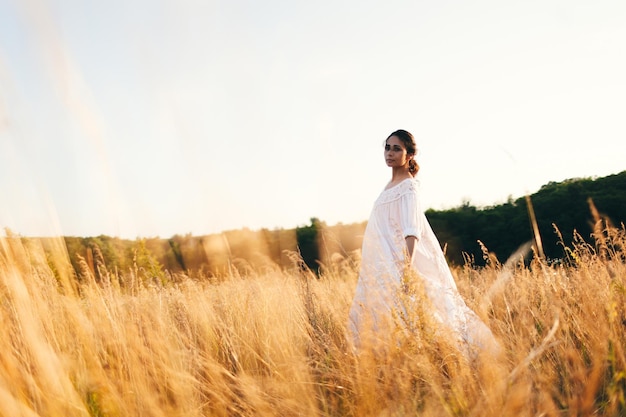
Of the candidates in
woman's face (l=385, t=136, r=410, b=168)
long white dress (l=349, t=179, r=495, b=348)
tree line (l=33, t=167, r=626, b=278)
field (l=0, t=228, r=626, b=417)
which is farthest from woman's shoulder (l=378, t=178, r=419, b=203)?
tree line (l=33, t=167, r=626, b=278)

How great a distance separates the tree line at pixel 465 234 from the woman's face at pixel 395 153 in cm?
440

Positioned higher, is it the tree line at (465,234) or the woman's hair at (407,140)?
the woman's hair at (407,140)

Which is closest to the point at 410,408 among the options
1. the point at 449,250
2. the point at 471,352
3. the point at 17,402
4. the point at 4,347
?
the point at 471,352

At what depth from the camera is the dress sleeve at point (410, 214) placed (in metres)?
3.31

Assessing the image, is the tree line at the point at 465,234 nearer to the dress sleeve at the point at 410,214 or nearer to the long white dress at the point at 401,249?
the long white dress at the point at 401,249

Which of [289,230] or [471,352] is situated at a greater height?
[289,230]

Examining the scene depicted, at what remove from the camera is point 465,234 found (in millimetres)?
12039

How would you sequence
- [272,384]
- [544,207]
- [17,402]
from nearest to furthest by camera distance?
[17,402], [272,384], [544,207]

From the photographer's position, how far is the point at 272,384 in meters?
1.95

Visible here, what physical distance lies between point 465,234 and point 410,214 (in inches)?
366

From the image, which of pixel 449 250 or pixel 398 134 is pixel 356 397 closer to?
pixel 398 134

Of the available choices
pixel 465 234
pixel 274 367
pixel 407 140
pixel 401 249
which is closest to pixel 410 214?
pixel 401 249

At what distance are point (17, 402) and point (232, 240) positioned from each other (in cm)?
1144

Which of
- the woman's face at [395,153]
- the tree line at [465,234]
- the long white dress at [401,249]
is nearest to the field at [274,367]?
the long white dress at [401,249]
